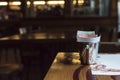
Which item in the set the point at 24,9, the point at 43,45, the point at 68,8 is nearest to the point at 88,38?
the point at 43,45

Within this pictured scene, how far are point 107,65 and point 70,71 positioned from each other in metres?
0.26

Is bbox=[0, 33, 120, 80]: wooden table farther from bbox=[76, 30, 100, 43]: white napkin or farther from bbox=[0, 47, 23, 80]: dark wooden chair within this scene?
bbox=[76, 30, 100, 43]: white napkin

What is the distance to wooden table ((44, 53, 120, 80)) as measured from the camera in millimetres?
1401

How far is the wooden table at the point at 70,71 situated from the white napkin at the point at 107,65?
0.16 feet

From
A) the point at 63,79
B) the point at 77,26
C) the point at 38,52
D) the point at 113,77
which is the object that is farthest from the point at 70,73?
the point at 77,26

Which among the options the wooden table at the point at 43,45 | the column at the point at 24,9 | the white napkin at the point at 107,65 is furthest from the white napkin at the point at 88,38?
the column at the point at 24,9

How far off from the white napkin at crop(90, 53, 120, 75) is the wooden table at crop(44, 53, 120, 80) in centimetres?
5

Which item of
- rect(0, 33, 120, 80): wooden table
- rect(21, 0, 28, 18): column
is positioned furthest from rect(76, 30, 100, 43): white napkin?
rect(21, 0, 28, 18): column

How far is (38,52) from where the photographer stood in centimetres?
374

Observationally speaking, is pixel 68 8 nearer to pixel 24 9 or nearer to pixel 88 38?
pixel 24 9

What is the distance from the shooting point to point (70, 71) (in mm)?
1538

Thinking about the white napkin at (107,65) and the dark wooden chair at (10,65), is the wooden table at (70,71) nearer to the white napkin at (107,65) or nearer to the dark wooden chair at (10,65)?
the white napkin at (107,65)

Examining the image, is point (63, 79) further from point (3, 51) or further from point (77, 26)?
point (77, 26)

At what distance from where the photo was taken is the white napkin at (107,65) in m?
1.50
